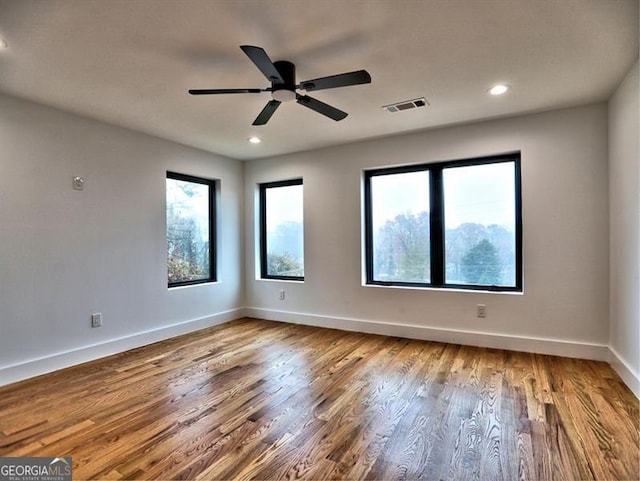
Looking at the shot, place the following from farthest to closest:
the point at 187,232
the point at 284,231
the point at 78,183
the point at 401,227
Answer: the point at 284,231 < the point at 187,232 < the point at 401,227 < the point at 78,183

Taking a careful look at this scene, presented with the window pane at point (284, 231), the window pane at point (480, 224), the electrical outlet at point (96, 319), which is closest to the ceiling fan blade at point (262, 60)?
the window pane at point (480, 224)

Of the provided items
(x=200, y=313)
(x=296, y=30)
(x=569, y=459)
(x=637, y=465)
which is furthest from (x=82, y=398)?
(x=637, y=465)

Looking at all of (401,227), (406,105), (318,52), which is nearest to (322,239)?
(401,227)

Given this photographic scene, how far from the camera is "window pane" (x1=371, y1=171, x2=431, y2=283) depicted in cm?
421

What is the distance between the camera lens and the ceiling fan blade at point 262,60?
187 centimetres

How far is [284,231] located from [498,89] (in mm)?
3295

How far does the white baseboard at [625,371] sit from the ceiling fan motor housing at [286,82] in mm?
3268

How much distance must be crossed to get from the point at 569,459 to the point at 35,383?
389 cm

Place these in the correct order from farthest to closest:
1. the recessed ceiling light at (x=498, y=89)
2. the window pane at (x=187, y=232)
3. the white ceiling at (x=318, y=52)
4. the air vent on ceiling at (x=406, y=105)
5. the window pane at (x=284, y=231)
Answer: the window pane at (x=284, y=231)
the window pane at (x=187, y=232)
the air vent on ceiling at (x=406, y=105)
the recessed ceiling light at (x=498, y=89)
the white ceiling at (x=318, y=52)

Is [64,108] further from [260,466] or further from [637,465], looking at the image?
[637,465]

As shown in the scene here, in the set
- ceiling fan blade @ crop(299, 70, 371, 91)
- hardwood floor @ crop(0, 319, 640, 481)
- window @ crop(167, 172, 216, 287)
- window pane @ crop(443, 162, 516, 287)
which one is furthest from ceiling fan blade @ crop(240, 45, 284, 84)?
window @ crop(167, 172, 216, 287)

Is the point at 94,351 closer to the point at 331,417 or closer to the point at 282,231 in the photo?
the point at 331,417

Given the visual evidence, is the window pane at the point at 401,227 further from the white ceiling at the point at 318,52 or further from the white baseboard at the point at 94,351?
the white baseboard at the point at 94,351

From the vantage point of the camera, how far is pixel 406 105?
328 centimetres
